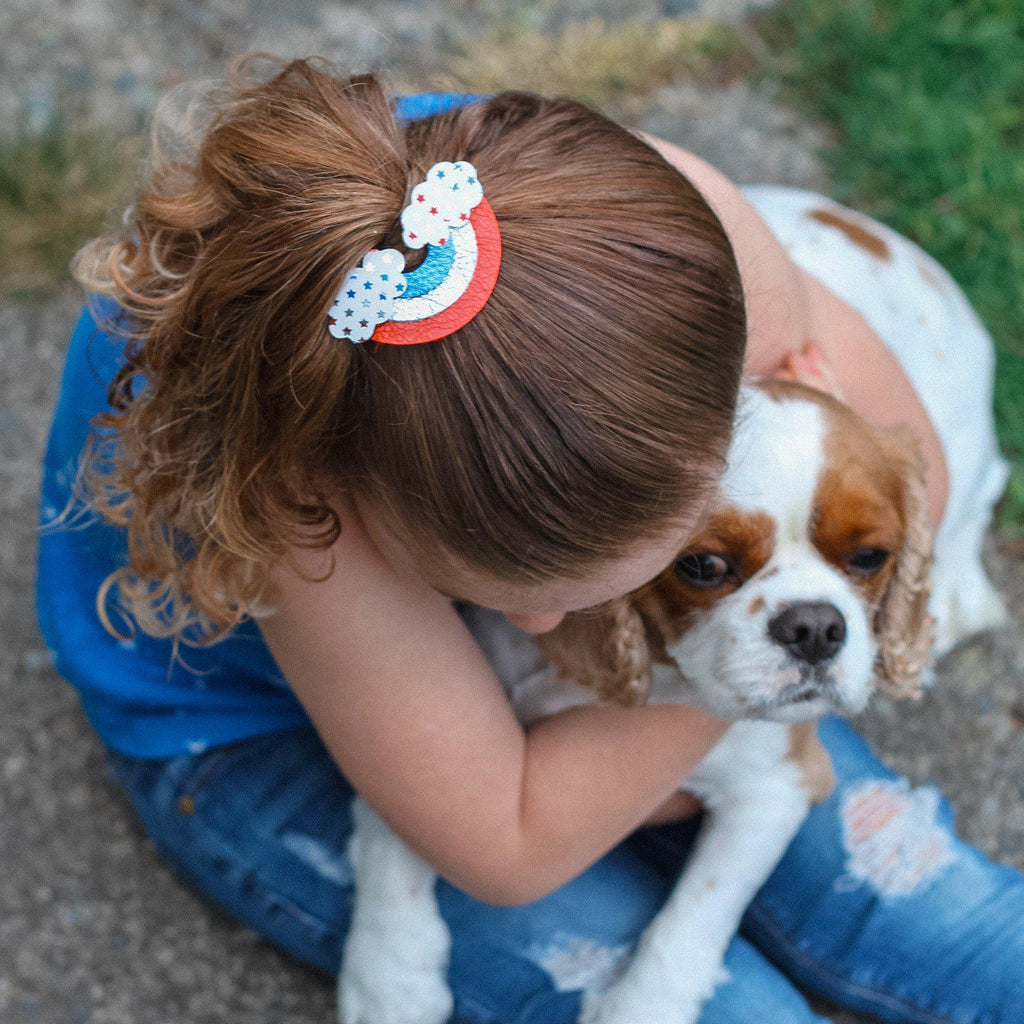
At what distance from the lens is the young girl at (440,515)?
1.09m

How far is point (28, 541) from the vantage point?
2.43 metres

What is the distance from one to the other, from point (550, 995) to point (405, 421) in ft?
3.42

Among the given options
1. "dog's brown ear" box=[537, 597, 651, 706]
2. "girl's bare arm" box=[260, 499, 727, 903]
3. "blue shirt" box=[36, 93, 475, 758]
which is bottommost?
"blue shirt" box=[36, 93, 475, 758]

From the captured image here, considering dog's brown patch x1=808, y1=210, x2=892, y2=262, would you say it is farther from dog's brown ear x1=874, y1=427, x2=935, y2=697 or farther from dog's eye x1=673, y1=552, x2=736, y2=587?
dog's eye x1=673, y1=552, x2=736, y2=587

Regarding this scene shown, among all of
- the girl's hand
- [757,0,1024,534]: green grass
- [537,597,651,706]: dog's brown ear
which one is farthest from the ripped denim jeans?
[757,0,1024,534]: green grass

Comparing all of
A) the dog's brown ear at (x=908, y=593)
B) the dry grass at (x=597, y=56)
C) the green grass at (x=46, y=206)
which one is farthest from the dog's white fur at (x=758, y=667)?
the green grass at (x=46, y=206)

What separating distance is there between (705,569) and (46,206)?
1987 mm

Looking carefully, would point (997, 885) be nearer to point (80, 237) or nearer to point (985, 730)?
point (985, 730)

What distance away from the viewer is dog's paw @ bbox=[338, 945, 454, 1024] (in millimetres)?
1747

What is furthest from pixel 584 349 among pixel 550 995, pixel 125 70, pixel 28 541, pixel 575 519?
pixel 125 70

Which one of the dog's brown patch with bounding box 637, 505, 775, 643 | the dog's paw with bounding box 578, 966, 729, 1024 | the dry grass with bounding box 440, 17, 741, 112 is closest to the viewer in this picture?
the dog's brown patch with bounding box 637, 505, 775, 643

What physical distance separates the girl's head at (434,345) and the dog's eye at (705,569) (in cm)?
25

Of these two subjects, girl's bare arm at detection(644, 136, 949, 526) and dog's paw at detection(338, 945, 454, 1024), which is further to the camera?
dog's paw at detection(338, 945, 454, 1024)

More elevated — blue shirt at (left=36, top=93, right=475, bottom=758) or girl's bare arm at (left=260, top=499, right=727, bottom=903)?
A: girl's bare arm at (left=260, top=499, right=727, bottom=903)
